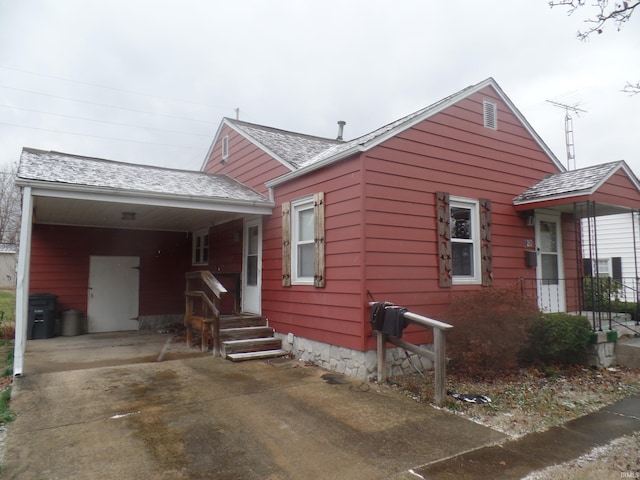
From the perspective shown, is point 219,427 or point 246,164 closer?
point 219,427

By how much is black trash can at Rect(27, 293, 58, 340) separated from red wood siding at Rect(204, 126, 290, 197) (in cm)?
516

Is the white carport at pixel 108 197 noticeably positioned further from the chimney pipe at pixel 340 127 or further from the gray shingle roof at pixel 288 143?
the chimney pipe at pixel 340 127


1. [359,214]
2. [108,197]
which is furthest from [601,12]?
[108,197]

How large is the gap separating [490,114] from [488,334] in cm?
421

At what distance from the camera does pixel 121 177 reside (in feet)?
23.3

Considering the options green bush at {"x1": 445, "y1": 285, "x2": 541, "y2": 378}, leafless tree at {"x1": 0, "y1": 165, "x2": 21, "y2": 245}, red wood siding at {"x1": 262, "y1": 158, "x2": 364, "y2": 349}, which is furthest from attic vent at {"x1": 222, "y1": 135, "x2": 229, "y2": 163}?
leafless tree at {"x1": 0, "y1": 165, "x2": 21, "y2": 245}

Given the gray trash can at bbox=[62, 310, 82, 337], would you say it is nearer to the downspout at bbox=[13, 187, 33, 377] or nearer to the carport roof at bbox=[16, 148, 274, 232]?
the carport roof at bbox=[16, 148, 274, 232]

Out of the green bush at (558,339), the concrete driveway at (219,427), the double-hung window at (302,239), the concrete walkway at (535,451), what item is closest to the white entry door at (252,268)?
the double-hung window at (302,239)

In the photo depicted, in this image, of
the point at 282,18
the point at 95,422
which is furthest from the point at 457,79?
the point at 95,422

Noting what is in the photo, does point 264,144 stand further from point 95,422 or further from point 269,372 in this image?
point 95,422

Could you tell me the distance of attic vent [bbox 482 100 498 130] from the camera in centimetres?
736

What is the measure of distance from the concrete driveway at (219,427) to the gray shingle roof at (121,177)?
2.86 metres

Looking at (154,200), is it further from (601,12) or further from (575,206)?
(575,206)

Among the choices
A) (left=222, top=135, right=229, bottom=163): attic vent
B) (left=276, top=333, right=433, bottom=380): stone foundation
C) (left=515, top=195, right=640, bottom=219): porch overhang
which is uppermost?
(left=222, top=135, right=229, bottom=163): attic vent
